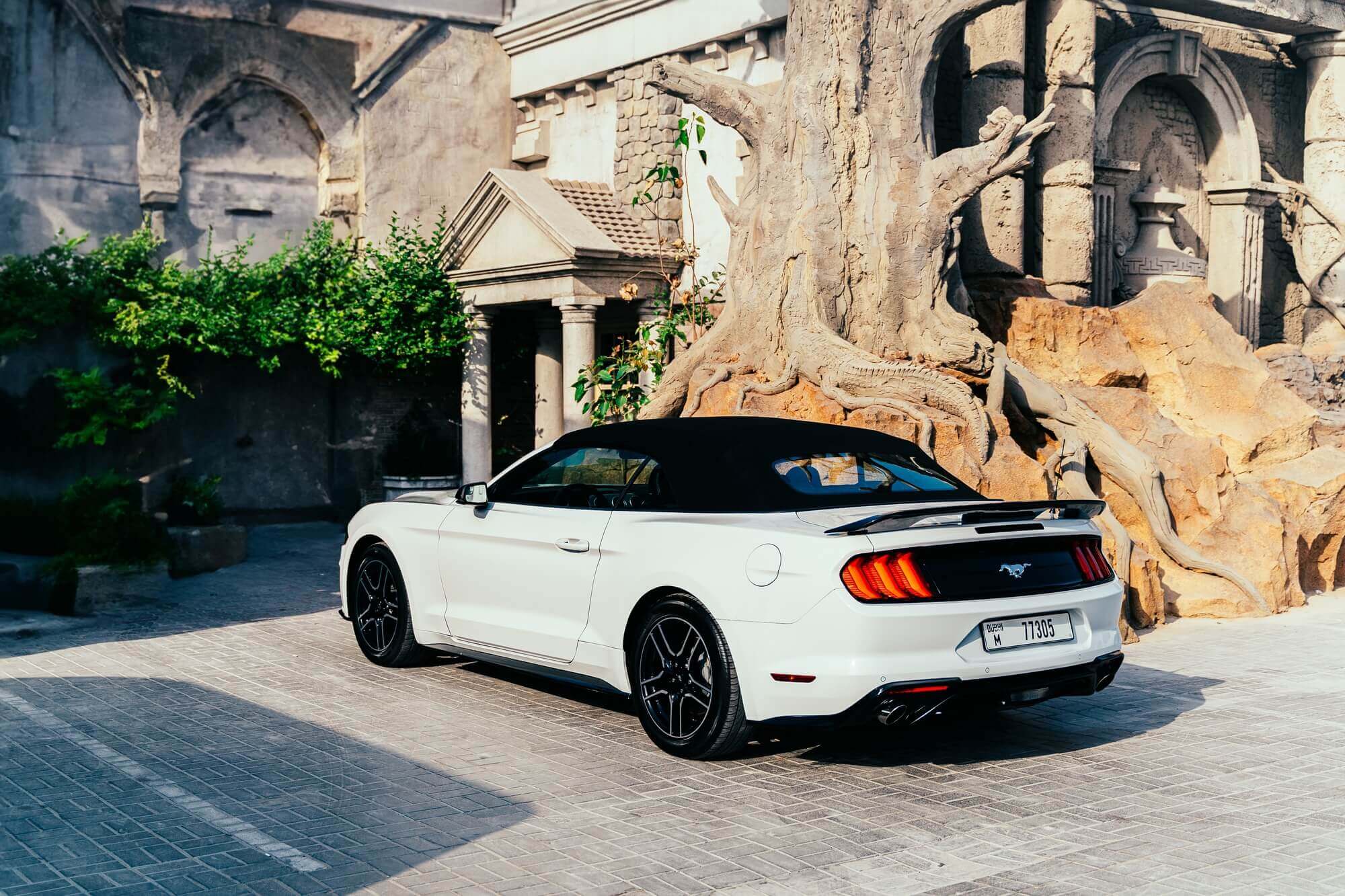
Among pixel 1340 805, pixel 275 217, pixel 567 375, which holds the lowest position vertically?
pixel 1340 805

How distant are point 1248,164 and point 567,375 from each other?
389 inches

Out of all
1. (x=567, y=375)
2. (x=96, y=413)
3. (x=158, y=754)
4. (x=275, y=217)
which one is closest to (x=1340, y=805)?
(x=158, y=754)

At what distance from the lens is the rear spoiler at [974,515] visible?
5684 mm

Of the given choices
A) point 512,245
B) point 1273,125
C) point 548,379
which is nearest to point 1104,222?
point 1273,125

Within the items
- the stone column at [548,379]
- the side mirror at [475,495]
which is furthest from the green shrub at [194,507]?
the side mirror at [475,495]

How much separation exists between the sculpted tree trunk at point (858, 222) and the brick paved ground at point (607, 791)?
4.10 metres

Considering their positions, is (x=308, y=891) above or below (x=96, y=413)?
below

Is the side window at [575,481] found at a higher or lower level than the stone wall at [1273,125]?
lower

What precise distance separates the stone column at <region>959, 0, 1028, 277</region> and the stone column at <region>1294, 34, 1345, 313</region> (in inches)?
237

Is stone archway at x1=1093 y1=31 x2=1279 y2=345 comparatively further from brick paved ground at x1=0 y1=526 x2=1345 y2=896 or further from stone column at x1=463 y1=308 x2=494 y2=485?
brick paved ground at x1=0 y1=526 x2=1345 y2=896

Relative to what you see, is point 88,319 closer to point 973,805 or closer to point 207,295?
point 207,295

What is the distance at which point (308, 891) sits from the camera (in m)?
4.50

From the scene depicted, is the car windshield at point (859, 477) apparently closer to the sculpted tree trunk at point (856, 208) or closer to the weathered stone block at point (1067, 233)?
the sculpted tree trunk at point (856, 208)

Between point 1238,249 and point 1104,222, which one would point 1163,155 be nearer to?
point 1238,249
